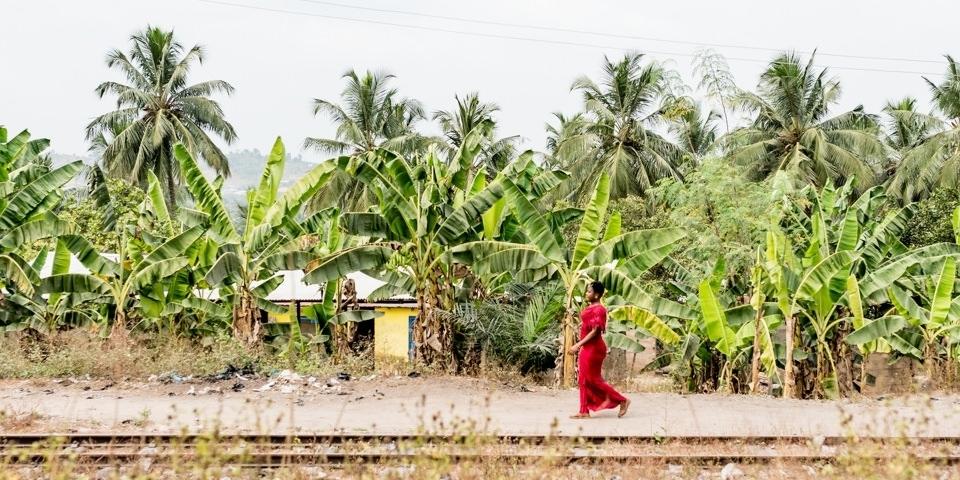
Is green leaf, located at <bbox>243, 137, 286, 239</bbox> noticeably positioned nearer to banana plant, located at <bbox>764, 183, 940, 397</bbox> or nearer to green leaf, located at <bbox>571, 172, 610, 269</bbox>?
green leaf, located at <bbox>571, 172, 610, 269</bbox>

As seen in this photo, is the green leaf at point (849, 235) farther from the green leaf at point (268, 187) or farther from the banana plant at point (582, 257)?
the green leaf at point (268, 187)

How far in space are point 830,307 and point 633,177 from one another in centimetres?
2267

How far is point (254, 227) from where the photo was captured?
563 inches

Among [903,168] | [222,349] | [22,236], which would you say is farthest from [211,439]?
[903,168]

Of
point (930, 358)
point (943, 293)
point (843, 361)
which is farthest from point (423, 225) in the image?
point (930, 358)

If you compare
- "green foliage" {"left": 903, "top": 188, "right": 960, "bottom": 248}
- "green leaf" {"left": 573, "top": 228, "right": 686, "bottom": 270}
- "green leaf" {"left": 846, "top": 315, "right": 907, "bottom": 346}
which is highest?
"green foliage" {"left": 903, "top": 188, "right": 960, "bottom": 248}

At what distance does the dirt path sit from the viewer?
9289 millimetres

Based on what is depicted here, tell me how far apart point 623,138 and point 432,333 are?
922 inches

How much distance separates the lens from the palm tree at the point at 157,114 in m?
38.5

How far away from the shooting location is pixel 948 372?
1413 cm

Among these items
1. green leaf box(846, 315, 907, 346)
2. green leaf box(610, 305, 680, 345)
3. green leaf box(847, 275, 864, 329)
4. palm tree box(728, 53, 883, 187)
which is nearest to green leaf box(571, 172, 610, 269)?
green leaf box(610, 305, 680, 345)

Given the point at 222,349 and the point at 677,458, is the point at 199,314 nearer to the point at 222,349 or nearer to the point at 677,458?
the point at 222,349

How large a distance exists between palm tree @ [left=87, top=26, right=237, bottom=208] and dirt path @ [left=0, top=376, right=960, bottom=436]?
1077 inches

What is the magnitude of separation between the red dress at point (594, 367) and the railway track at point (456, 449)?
1.43m
